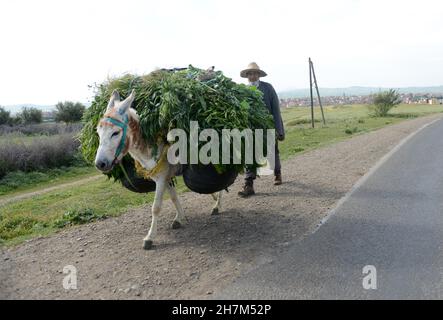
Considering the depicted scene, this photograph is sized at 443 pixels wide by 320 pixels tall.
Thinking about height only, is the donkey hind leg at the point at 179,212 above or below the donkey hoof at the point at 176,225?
above

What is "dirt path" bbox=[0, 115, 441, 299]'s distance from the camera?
3926 mm

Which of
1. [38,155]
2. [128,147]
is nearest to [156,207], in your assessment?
[128,147]

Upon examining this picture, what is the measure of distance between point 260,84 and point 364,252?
4.13 m

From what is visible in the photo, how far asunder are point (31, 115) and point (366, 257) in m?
36.8

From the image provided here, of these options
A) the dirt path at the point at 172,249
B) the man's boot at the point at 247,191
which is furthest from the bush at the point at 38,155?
the man's boot at the point at 247,191

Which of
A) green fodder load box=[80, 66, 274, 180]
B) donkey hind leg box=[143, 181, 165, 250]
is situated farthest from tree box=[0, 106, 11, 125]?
donkey hind leg box=[143, 181, 165, 250]

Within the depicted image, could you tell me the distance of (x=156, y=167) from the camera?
5.16 metres

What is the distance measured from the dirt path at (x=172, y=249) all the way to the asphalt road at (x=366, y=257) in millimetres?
257

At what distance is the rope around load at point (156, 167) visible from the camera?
5.17 m

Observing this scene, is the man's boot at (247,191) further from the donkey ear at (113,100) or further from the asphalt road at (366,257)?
the donkey ear at (113,100)

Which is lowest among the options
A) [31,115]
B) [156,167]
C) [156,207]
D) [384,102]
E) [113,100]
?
[156,207]

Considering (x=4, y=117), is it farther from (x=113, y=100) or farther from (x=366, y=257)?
(x=366, y=257)
